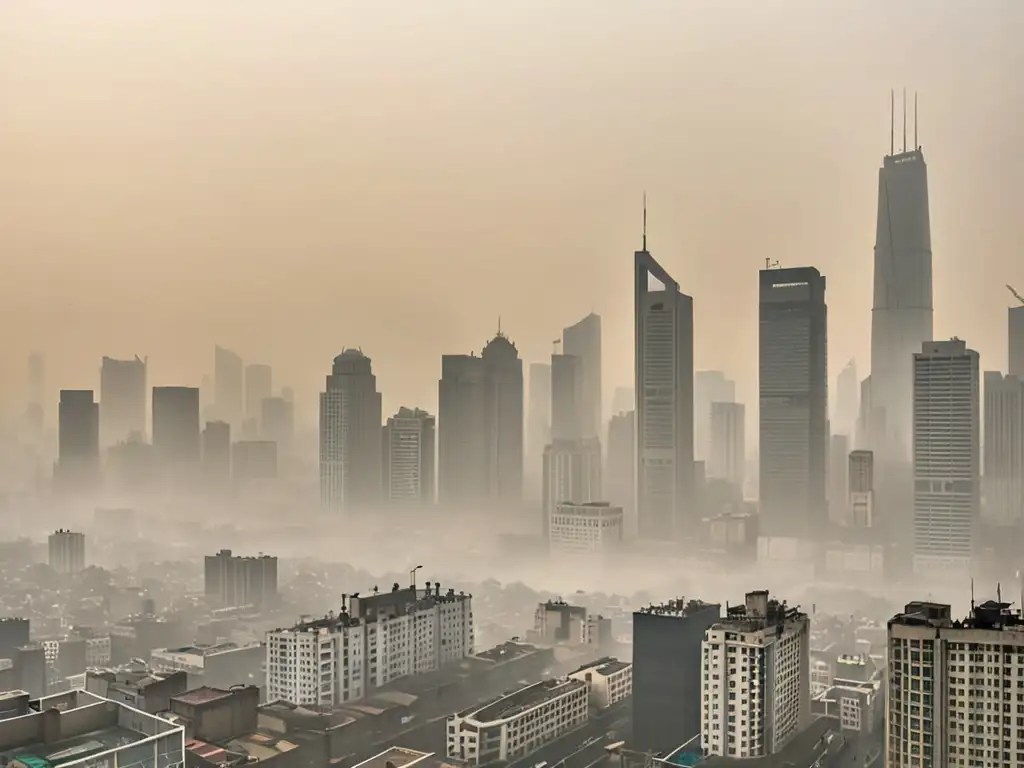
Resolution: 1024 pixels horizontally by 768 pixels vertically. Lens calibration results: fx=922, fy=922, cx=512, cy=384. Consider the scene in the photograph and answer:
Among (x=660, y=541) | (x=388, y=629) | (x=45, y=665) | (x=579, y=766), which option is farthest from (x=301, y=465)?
(x=579, y=766)

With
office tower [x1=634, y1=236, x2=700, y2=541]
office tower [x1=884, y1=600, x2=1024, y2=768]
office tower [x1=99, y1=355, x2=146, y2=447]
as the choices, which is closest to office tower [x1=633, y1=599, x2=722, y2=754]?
office tower [x1=884, y1=600, x2=1024, y2=768]

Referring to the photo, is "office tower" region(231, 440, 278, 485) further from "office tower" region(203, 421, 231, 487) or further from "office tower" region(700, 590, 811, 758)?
"office tower" region(700, 590, 811, 758)

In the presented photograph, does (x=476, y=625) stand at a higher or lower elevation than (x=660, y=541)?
lower

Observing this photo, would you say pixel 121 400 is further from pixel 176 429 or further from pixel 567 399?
pixel 567 399

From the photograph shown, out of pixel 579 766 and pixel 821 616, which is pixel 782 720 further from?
pixel 821 616

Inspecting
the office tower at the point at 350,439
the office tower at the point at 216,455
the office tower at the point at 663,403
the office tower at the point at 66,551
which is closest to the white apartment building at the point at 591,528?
the office tower at the point at 663,403

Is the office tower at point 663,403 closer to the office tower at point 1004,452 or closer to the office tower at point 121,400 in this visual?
the office tower at point 1004,452
